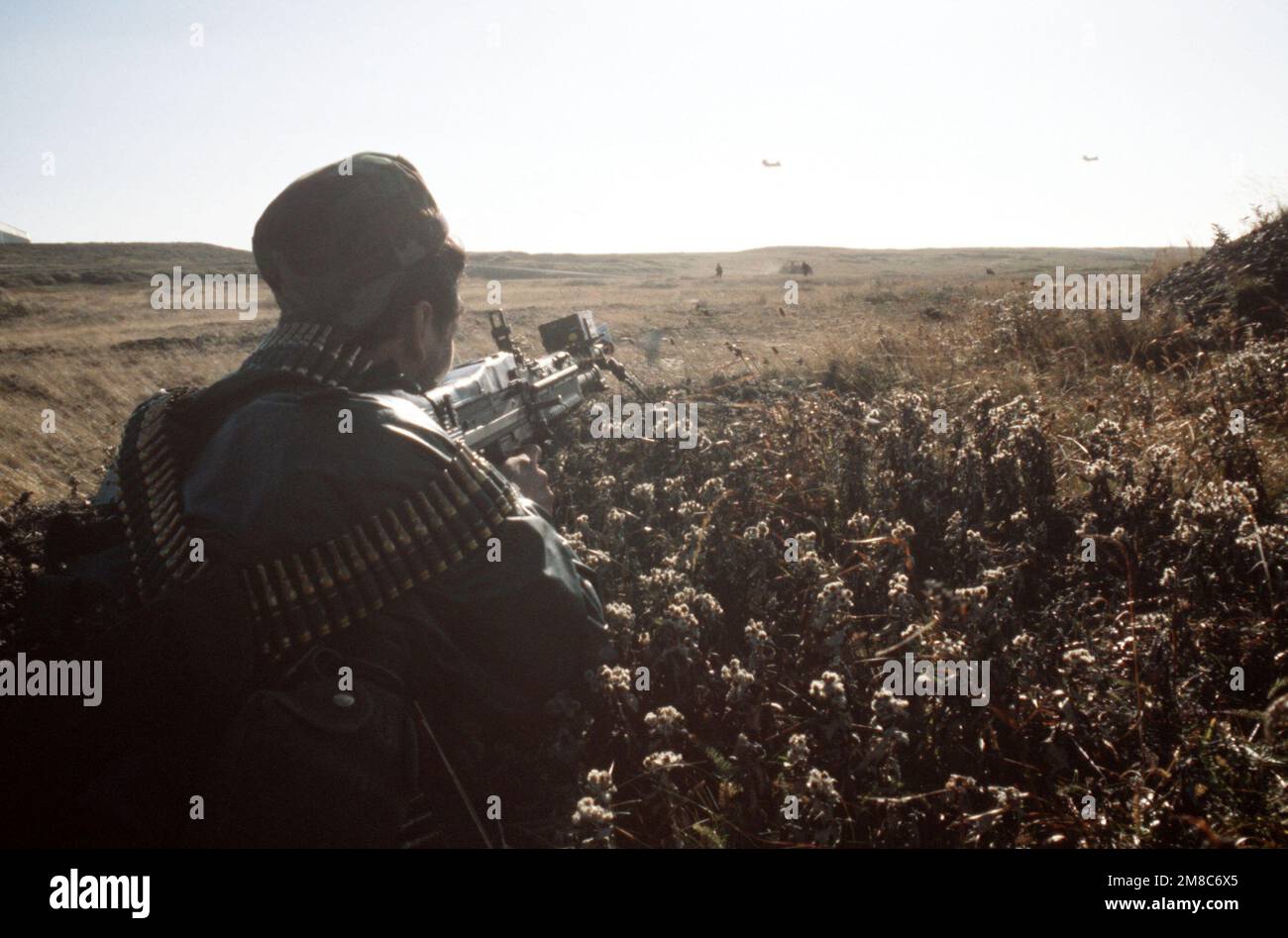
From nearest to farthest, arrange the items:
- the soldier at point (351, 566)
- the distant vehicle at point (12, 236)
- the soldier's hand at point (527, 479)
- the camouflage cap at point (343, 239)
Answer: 1. the soldier at point (351, 566)
2. the camouflage cap at point (343, 239)
3. the soldier's hand at point (527, 479)
4. the distant vehicle at point (12, 236)

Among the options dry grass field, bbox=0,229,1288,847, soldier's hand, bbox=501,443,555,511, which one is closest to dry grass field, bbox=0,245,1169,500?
dry grass field, bbox=0,229,1288,847

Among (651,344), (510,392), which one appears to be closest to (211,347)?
(651,344)

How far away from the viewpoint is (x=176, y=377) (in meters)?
13.2

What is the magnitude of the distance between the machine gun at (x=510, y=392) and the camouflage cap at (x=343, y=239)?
5.54ft

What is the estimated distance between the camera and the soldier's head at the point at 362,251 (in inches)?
119

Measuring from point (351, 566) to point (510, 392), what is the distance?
3.57 metres

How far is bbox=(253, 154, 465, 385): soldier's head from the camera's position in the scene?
9.92 ft

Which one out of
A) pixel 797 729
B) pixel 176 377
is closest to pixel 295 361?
pixel 797 729

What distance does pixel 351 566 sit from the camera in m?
2.63

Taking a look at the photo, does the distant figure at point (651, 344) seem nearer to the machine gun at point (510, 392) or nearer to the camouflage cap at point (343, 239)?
the machine gun at point (510, 392)

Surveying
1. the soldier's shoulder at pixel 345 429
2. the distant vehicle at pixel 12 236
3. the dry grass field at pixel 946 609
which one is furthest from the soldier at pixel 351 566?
the distant vehicle at pixel 12 236

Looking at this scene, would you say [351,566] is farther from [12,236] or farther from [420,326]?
[12,236]

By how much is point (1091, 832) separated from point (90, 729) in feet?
12.6
